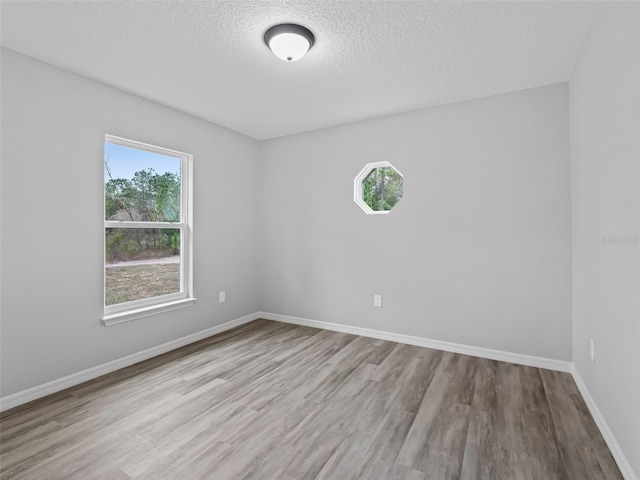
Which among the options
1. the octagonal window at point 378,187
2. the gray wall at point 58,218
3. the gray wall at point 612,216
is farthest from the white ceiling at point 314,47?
the octagonal window at point 378,187

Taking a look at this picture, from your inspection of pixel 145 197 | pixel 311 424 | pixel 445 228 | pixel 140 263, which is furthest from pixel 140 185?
pixel 445 228

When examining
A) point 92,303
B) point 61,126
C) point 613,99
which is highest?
point 61,126

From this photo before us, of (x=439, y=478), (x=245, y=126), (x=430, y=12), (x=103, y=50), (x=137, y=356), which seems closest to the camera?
(x=439, y=478)

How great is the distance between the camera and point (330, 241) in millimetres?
3852

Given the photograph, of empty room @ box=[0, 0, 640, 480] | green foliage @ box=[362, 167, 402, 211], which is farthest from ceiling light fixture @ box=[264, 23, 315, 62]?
green foliage @ box=[362, 167, 402, 211]

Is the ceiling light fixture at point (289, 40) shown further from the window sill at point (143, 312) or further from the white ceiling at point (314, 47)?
the window sill at point (143, 312)

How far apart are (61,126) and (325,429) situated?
2.88m

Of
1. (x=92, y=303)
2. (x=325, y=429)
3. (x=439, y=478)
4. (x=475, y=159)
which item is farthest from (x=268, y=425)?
(x=475, y=159)

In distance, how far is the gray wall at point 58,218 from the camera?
217 cm

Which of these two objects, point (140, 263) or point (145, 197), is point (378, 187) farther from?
point (140, 263)

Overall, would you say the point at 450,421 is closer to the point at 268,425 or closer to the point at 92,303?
the point at 268,425

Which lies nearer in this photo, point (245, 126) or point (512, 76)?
point (512, 76)

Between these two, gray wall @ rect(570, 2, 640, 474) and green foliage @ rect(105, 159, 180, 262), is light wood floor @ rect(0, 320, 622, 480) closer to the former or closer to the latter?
gray wall @ rect(570, 2, 640, 474)

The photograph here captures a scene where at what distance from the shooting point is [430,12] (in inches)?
72.3
